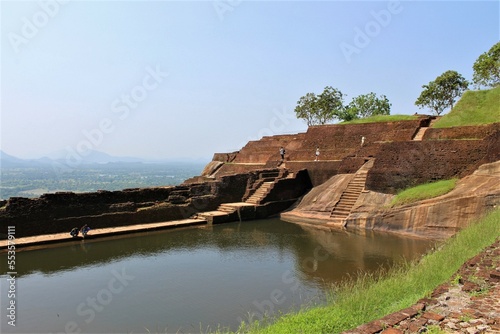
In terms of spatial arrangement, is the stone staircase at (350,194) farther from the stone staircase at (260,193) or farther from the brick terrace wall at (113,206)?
the brick terrace wall at (113,206)

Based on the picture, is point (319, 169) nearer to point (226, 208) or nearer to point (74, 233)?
point (226, 208)

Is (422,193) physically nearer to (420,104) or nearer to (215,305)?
(215,305)

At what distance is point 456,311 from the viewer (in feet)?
12.0

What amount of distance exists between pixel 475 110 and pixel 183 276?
1348cm

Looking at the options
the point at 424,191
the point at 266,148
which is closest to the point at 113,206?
the point at 424,191

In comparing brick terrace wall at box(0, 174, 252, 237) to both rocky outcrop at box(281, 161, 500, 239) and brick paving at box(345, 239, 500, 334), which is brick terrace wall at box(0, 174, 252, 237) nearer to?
rocky outcrop at box(281, 161, 500, 239)

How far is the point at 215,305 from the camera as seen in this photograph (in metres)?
6.32

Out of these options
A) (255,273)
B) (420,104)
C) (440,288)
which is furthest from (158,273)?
(420,104)

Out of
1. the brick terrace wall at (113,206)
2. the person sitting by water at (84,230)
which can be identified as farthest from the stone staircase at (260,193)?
the person sitting by water at (84,230)

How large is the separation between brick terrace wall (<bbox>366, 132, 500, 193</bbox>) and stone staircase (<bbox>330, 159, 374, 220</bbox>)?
22.8 inches

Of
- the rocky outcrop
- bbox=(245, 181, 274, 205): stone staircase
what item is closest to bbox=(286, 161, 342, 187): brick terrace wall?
bbox=(245, 181, 274, 205): stone staircase

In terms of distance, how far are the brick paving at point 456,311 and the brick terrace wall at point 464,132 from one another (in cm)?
900

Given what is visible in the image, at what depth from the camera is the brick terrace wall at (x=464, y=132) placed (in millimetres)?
12652

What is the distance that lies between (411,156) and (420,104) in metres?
16.4
